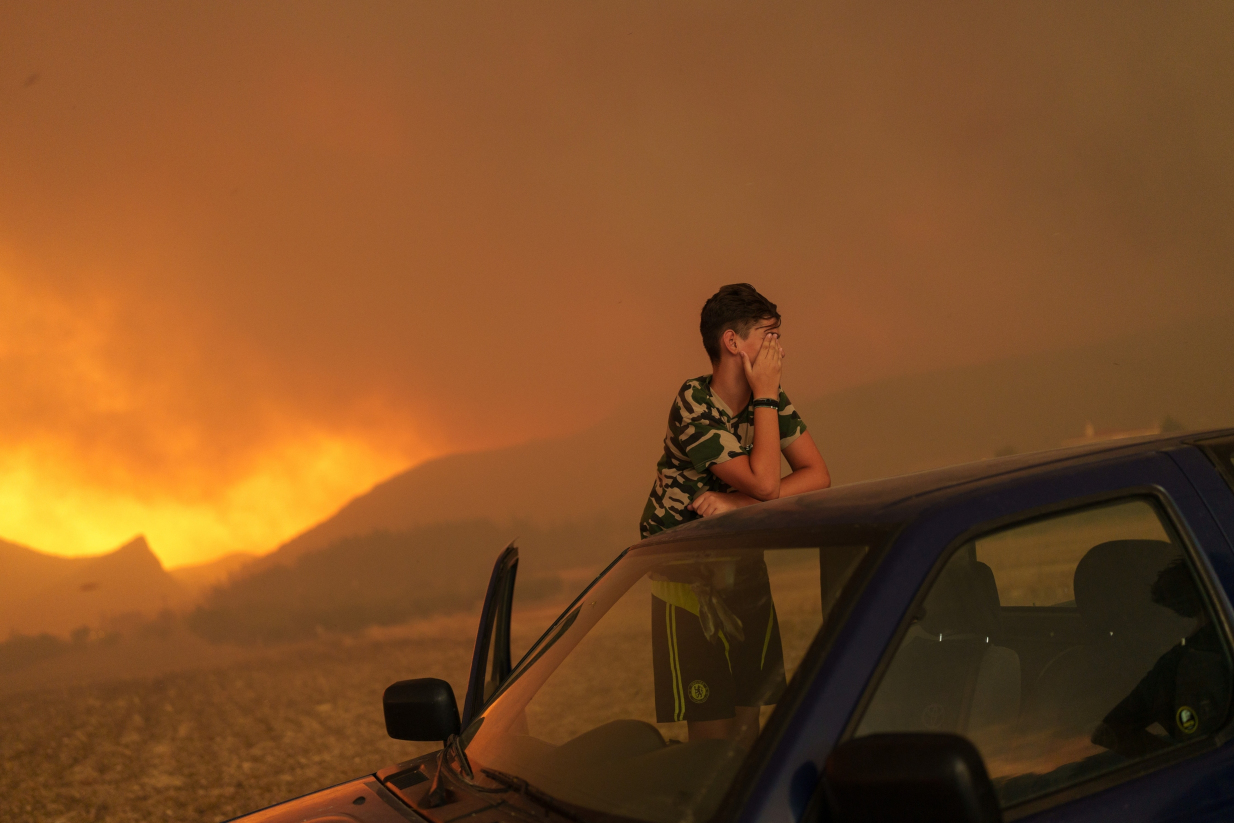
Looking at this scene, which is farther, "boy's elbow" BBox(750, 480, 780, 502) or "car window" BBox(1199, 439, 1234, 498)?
"boy's elbow" BBox(750, 480, 780, 502)

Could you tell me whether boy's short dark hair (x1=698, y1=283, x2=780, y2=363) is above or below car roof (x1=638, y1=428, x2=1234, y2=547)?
above

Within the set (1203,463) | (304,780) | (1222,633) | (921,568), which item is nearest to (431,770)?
(921,568)

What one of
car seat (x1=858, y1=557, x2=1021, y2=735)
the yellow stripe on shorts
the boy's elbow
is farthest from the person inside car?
the boy's elbow

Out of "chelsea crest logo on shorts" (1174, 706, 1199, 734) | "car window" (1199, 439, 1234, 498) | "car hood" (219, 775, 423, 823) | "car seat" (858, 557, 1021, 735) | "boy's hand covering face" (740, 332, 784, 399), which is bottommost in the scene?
"chelsea crest logo on shorts" (1174, 706, 1199, 734)

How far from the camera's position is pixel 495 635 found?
1.97m

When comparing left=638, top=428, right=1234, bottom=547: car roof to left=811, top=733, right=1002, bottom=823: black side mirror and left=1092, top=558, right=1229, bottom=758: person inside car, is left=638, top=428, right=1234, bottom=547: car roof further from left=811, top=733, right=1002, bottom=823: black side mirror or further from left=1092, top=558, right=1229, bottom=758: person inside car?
left=811, top=733, right=1002, bottom=823: black side mirror

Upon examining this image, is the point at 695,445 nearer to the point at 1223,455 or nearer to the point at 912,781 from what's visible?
the point at 1223,455

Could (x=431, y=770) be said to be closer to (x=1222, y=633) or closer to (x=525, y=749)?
(x=525, y=749)

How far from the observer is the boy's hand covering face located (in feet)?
8.08

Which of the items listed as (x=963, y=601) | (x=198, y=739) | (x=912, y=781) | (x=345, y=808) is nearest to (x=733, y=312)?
(x=963, y=601)

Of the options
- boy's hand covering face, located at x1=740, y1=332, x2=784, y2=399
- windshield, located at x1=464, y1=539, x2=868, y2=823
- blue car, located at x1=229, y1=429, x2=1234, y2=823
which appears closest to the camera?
blue car, located at x1=229, y1=429, x2=1234, y2=823

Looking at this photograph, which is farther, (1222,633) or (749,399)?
(749,399)

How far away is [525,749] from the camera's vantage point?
5.15ft

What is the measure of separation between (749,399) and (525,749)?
4.20ft
